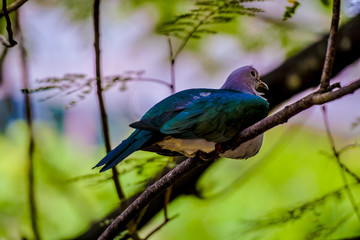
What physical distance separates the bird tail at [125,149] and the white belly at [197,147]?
15 centimetres

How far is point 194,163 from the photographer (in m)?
3.03

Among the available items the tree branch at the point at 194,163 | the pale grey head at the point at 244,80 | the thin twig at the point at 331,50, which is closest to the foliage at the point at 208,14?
the pale grey head at the point at 244,80

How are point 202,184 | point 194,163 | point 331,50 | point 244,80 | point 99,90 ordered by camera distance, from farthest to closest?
point 202,184 < point 244,80 < point 99,90 < point 194,163 < point 331,50

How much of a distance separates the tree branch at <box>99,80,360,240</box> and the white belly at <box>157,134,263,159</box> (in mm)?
74

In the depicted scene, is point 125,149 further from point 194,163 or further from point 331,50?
point 331,50

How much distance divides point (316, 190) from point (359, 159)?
0.51 metres

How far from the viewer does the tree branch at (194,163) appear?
7.71 ft

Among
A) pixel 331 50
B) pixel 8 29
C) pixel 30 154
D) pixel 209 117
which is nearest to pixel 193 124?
pixel 209 117

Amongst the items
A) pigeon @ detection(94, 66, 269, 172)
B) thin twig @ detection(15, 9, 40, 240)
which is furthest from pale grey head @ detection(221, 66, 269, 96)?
thin twig @ detection(15, 9, 40, 240)

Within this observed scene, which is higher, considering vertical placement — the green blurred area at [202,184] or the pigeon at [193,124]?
the pigeon at [193,124]

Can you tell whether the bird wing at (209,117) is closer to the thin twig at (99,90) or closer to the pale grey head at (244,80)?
the thin twig at (99,90)

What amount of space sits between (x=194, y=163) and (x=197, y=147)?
0.22 meters

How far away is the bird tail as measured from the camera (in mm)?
3021

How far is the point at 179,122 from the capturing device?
10.3ft
